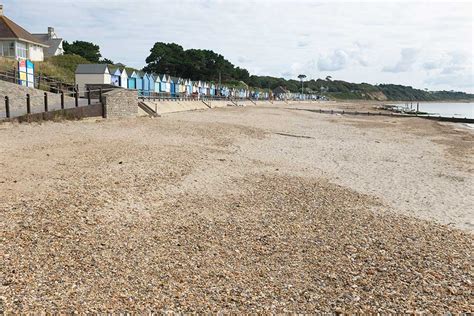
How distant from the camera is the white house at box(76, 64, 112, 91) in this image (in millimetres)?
38219

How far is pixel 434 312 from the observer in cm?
446

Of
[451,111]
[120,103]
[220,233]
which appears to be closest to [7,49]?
[120,103]

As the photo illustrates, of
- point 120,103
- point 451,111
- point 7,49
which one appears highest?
point 7,49

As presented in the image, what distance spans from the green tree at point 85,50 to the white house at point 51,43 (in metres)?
3.77

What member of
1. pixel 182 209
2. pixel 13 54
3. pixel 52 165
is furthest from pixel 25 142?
pixel 13 54

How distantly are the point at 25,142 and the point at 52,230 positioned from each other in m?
8.17

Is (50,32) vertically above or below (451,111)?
above

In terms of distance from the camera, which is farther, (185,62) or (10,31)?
(185,62)

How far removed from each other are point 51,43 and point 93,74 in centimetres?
2816

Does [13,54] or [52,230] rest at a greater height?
[13,54]

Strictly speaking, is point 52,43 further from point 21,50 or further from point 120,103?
point 120,103

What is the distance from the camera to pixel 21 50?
47.2m

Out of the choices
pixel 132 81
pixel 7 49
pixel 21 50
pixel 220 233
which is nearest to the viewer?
pixel 220 233

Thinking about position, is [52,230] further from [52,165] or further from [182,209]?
[52,165]
